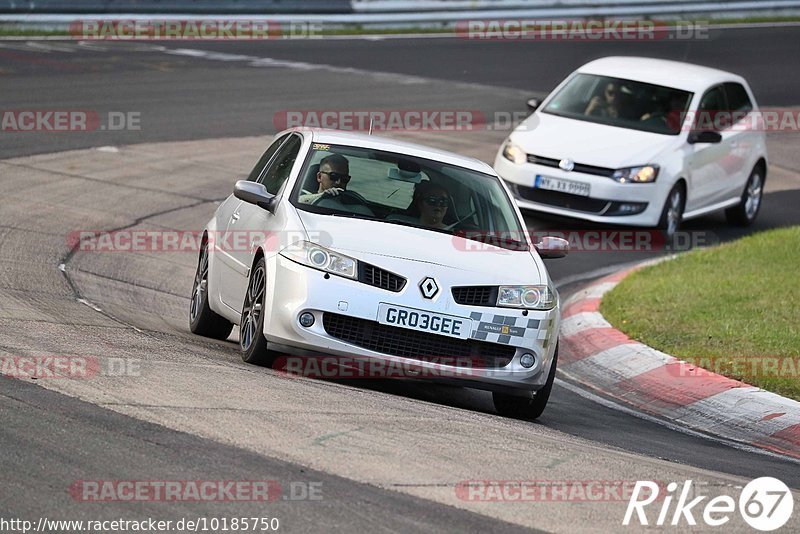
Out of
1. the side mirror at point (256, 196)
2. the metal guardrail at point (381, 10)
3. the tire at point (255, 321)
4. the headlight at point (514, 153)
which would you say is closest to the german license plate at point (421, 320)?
→ the tire at point (255, 321)

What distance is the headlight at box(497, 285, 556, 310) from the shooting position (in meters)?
7.93

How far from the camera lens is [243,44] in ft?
89.9

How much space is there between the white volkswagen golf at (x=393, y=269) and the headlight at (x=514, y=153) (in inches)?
229

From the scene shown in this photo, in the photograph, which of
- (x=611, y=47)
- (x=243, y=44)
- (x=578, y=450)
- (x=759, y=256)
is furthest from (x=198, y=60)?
(x=578, y=450)

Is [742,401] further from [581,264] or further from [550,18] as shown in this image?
[550,18]

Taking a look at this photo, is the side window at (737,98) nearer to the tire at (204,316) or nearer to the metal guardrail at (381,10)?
the tire at (204,316)

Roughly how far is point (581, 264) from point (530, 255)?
19.4ft

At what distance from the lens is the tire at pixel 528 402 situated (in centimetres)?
826

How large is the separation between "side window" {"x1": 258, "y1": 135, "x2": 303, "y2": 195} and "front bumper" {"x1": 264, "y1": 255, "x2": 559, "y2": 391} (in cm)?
122

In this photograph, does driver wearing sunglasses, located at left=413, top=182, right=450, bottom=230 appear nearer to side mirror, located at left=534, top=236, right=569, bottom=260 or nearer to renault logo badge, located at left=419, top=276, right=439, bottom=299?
side mirror, located at left=534, top=236, right=569, bottom=260

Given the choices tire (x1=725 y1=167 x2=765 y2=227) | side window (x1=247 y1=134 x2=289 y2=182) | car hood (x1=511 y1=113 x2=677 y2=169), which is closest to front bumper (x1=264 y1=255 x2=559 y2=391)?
side window (x1=247 y1=134 x2=289 y2=182)

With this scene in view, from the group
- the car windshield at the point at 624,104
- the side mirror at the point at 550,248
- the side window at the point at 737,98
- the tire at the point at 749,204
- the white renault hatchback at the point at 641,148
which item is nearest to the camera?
the side mirror at the point at 550,248

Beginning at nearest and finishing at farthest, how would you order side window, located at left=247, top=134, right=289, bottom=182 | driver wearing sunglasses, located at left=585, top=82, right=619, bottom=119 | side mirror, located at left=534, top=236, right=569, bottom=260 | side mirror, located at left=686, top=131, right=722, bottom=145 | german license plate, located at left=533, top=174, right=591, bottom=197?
1. side mirror, located at left=534, top=236, right=569, bottom=260
2. side window, located at left=247, top=134, right=289, bottom=182
3. german license plate, located at left=533, top=174, right=591, bottom=197
4. side mirror, located at left=686, top=131, right=722, bottom=145
5. driver wearing sunglasses, located at left=585, top=82, right=619, bottom=119

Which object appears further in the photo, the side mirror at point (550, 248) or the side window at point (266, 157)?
the side window at point (266, 157)
